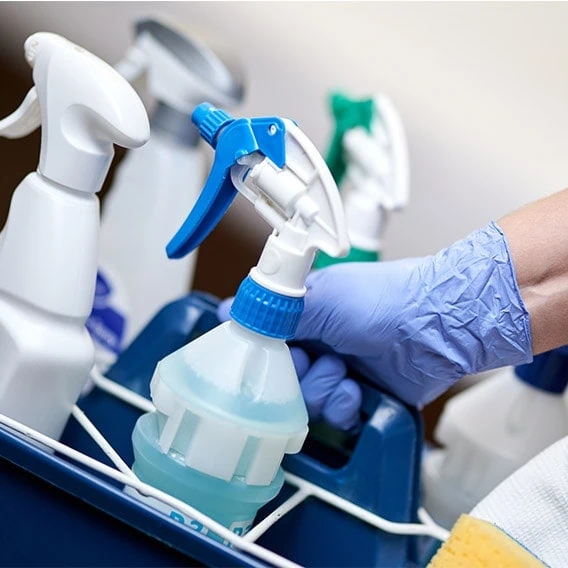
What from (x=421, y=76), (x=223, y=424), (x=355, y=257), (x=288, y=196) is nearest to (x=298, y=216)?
(x=288, y=196)

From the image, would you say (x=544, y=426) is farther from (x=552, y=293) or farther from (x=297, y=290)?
(x=297, y=290)

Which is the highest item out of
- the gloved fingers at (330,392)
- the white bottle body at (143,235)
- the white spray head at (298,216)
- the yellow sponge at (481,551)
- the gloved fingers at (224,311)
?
the white spray head at (298,216)

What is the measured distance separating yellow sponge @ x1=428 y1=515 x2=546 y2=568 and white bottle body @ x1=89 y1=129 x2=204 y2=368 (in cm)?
42

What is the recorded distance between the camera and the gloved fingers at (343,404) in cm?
59

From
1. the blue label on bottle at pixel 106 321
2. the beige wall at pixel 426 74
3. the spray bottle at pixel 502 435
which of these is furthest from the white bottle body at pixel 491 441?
the beige wall at pixel 426 74

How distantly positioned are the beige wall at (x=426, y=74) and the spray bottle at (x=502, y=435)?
0.46 metres

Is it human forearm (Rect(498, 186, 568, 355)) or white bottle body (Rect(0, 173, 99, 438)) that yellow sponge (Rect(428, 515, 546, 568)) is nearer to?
human forearm (Rect(498, 186, 568, 355))

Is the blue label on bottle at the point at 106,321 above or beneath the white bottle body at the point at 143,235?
beneath

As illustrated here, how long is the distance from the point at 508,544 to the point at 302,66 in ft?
2.69

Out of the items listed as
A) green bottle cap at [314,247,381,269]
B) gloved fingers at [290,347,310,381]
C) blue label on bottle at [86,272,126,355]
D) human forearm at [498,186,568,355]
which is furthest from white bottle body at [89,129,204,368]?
human forearm at [498,186,568,355]

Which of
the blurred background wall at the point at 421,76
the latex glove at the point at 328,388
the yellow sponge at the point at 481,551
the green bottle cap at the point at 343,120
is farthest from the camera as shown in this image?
the blurred background wall at the point at 421,76

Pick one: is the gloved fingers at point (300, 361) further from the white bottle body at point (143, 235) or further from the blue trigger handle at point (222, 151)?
the white bottle body at point (143, 235)

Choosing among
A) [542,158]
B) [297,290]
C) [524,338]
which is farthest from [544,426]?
[542,158]

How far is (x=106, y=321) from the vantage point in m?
0.81
